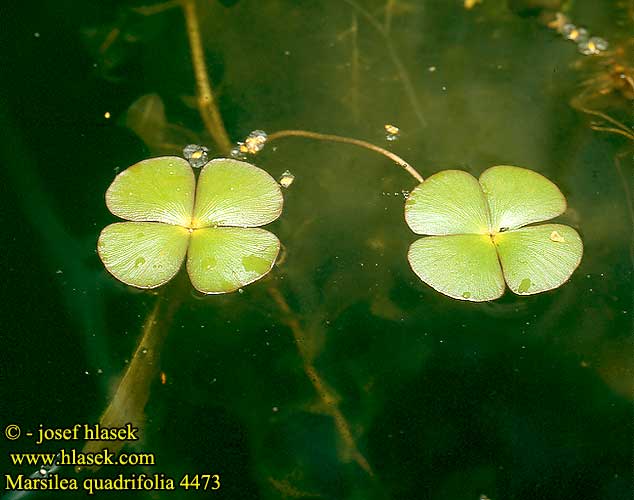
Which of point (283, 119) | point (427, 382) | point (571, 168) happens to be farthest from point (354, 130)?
point (427, 382)

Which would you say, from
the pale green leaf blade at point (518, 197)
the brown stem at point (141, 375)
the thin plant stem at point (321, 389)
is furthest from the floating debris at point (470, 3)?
the brown stem at point (141, 375)

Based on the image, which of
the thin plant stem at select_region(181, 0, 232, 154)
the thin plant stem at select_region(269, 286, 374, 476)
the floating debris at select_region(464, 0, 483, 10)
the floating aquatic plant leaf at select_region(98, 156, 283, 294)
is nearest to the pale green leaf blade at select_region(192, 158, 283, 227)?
the floating aquatic plant leaf at select_region(98, 156, 283, 294)

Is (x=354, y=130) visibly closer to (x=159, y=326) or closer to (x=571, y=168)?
(x=571, y=168)

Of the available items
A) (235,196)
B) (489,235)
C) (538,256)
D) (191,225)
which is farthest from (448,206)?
(191,225)

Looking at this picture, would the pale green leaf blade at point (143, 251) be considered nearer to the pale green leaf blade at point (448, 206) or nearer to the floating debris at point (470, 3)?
the pale green leaf blade at point (448, 206)

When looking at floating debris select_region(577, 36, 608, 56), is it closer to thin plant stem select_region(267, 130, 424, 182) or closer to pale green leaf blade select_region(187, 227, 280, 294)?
thin plant stem select_region(267, 130, 424, 182)

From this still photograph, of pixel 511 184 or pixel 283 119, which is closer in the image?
pixel 511 184
